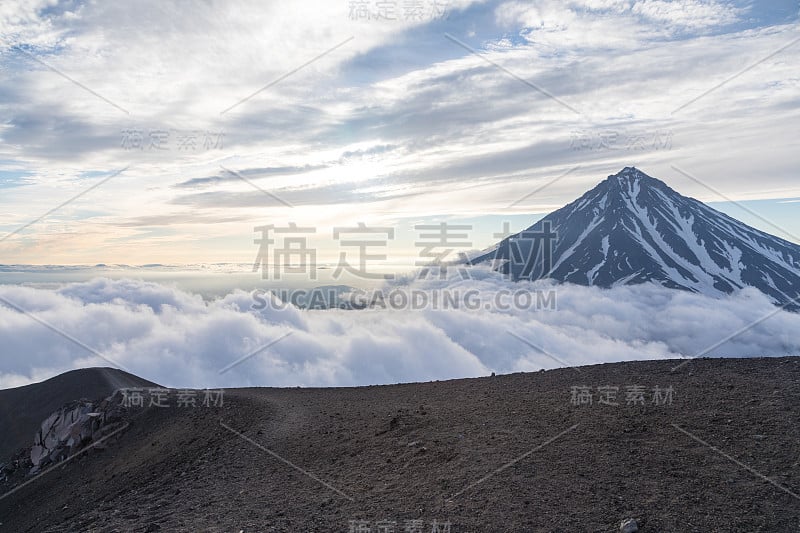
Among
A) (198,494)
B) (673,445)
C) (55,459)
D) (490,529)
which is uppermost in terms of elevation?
(673,445)

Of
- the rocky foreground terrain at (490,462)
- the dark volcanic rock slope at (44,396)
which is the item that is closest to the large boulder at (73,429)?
the rocky foreground terrain at (490,462)

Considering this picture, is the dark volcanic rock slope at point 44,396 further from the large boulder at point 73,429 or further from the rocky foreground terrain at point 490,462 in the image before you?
the rocky foreground terrain at point 490,462

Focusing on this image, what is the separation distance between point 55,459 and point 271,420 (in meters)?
11.8

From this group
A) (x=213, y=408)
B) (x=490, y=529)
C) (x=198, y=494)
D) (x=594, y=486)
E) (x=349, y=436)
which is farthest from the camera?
(x=213, y=408)

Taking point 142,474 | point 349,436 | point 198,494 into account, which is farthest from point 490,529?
point 142,474

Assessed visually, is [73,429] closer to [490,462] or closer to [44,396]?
[490,462]

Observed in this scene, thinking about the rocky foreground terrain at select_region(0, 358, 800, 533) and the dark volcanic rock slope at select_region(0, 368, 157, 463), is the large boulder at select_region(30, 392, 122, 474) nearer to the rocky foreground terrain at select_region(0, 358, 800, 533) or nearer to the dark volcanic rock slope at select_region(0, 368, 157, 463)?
the rocky foreground terrain at select_region(0, 358, 800, 533)

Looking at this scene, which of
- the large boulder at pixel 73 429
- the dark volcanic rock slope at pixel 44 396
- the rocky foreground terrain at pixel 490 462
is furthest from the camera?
the dark volcanic rock slope at pixel 44 396

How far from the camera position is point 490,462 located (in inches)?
372

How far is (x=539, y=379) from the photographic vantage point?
16094mm

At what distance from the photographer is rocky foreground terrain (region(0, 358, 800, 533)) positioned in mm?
7605

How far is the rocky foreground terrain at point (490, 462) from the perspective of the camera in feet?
25.0

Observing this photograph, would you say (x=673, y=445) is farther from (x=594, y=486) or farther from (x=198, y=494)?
(x=198, y=494)

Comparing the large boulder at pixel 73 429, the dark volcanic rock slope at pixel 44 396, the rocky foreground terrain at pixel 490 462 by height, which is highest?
A: the rocky foreground terrain at pixel 490 462
